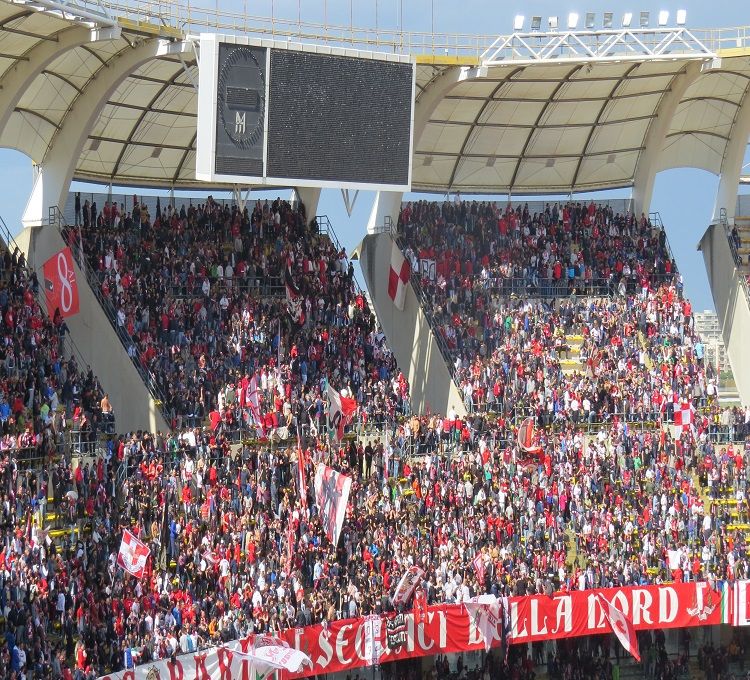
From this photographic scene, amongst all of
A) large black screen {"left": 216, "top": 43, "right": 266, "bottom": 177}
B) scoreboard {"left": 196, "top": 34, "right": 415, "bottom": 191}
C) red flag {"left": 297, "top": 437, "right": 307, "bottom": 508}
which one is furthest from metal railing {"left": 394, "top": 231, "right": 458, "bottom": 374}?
red flag {"left": 297, "top": 437, "right": 307, "bottom": 508}

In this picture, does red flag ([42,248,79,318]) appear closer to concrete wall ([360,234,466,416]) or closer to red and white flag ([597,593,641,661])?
concrete wall ([360,234,466,416])

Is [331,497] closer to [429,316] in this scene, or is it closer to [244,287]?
[244,287]

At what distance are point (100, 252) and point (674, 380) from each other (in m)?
15.6

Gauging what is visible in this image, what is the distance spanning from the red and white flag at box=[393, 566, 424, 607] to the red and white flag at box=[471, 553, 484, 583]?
6.24 feet

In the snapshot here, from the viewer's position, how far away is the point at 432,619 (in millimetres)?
30906

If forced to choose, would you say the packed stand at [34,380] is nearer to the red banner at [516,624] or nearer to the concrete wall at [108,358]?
the concrete wall at [108,358]

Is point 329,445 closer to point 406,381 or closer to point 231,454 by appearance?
point 231,454

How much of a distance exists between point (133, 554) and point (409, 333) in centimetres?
1531

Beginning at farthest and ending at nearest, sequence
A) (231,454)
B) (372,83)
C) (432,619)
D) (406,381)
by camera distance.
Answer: (406,381), (372,83), (231,454), (432,619)

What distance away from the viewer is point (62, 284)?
34.6 m

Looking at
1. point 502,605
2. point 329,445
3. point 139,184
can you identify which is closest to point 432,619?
point 502,605

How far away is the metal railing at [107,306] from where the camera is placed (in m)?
34.9

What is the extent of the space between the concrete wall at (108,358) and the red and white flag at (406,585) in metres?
7.38

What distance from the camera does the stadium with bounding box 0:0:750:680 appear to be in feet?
97.5
